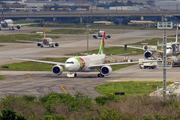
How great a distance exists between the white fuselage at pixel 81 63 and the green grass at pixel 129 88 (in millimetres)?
8685

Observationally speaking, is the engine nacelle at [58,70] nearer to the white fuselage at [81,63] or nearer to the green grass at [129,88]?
the white fuselage at [81,63]

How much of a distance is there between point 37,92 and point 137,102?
67.4ft

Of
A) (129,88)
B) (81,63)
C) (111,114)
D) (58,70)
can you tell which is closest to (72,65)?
(81,63)

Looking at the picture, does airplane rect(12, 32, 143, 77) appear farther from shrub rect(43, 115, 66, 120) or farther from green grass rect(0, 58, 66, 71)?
shrub rect(43, 115, 66, 120)

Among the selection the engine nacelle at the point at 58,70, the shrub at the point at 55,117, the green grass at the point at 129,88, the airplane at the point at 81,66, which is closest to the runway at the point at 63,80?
the engine nacelle at the point at 58,70

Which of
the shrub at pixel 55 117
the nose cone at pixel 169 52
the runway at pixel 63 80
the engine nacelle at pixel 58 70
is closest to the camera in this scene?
the shrub at pixel 55 117

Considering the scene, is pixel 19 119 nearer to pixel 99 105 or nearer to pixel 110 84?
pixel 99 105

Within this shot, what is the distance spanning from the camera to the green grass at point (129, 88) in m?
57.0

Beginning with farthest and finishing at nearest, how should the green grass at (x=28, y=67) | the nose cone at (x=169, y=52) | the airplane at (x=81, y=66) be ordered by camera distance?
the nose cone at (x=169, y=52) < the green grass at (x=28, y=67) < the airplane at (x=81, y=66)

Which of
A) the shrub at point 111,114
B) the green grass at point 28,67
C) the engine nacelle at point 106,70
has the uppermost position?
the shrub at point 111,114

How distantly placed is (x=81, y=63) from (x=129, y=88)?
14.4m

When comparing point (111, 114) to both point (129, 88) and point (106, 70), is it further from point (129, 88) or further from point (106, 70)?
point (106, 70)

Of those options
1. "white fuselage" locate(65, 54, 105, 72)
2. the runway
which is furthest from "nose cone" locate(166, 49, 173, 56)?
"white fuselage" locate(65, 54, 105, 72)

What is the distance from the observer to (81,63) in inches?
2813
